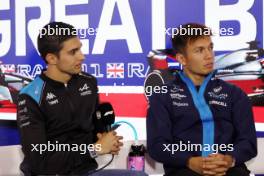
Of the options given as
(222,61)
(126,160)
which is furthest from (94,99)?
(222,61)

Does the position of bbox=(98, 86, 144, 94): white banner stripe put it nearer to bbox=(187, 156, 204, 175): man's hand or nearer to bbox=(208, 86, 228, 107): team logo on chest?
bbox=(208, 86, 228, 107): team logo on chest

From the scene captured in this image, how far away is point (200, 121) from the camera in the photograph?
1.74 m

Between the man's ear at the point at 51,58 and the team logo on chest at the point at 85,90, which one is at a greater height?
the man's ear at the point at 51,58

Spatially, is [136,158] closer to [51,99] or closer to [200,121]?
[200,121]

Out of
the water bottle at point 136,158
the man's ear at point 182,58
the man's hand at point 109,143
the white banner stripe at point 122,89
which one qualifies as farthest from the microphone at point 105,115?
the white banner stripe at point 122,89

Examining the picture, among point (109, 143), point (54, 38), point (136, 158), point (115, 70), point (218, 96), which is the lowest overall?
point (136, 158)

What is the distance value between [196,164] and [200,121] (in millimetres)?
184

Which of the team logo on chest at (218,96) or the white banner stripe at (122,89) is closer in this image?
the team logo on chest at (218,96)

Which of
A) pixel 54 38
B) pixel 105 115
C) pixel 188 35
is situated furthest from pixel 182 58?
pixel 54 38

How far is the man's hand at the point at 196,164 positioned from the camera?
5.36 ft

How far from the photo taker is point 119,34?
7.82 feet

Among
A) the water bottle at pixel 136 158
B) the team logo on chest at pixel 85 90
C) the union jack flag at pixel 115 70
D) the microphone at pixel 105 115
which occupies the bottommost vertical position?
the water bottle at pixel 136 158

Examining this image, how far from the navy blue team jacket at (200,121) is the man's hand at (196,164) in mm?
34

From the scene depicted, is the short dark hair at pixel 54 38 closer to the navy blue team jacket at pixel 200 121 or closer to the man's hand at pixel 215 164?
the navy blue team jacket at pixel 200 121
